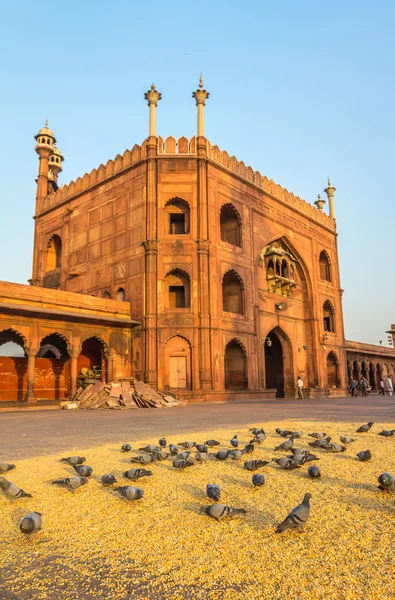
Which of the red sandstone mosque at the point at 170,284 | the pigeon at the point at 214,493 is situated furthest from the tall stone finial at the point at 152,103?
the pigeon at the point at 214,493

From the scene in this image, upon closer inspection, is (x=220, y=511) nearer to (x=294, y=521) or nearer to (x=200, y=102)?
(x=294, y=521)

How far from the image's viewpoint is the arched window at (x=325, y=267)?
30266mm

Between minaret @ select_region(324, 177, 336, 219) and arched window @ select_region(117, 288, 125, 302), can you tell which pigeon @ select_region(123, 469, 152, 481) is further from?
minaret @ select_region(324, 177, 336, 219)

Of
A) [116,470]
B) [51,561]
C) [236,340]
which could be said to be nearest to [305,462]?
[116,470]

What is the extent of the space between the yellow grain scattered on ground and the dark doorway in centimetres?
2297

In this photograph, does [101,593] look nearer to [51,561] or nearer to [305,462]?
[51,561]

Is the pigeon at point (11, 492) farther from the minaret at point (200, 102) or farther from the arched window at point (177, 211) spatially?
the minaret at point (200, 102)

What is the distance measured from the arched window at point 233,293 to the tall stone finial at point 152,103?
8.03m

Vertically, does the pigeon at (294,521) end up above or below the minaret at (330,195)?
below

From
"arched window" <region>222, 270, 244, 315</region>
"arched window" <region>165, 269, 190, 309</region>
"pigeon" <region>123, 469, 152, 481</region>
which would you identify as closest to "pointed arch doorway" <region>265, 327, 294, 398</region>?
"arched window" <region>222, 270, 244, 315</region>

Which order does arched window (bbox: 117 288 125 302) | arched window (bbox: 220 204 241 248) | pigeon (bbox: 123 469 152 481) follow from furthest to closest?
arched window (bbox: 220 204 241 248) → arched window (bbox: 117 288 125 302) → pigeon (bbox: 123 469 152 481)

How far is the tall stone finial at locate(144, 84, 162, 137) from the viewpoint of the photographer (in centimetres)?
2089

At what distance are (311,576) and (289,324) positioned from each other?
2413cm

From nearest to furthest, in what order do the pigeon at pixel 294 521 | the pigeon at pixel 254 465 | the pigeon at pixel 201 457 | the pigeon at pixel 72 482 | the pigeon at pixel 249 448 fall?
the pigeon at pixel 294 521 < the pigeon at pixel 72 482 < the pigeon at pixel 254 465 < the pigeon at pixel 201 457 < the pigeon at pixel 249 448
